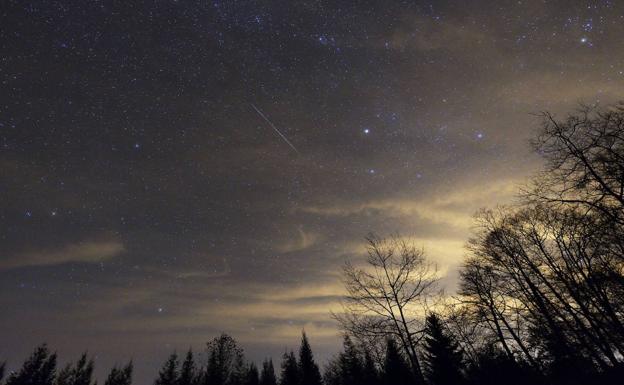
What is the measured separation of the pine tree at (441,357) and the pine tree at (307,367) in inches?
572

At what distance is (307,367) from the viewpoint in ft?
111

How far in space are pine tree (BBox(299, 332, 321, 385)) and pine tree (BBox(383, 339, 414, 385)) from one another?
822 cm

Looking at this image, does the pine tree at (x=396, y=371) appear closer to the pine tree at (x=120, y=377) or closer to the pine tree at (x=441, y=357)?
the pine tree at (x=441, y=357)

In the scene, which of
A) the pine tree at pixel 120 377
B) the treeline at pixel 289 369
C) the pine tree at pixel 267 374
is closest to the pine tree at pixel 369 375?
the treeline at pixel 289 369

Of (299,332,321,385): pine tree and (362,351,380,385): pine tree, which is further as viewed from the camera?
(362,351,380,385): pine tree

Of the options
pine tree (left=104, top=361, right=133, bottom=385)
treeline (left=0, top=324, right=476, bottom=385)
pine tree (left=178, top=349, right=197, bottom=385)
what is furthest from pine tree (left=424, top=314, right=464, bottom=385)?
pine tree (left=104, top=361, right=133, bottom=385)

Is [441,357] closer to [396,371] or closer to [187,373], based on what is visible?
[396,371]

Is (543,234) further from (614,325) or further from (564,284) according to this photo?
(614,325)

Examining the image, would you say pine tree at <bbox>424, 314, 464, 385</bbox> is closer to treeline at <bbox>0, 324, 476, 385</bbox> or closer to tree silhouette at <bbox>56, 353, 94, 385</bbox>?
treeline at <bbox>0, 324, 476, 385</bbox>

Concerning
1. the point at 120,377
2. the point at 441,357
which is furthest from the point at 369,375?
the point at 120,377

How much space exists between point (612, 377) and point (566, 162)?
1154 cm

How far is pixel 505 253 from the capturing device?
1764 centimetres

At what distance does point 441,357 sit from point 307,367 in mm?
17763

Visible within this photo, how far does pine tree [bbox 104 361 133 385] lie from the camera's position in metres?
61.8
